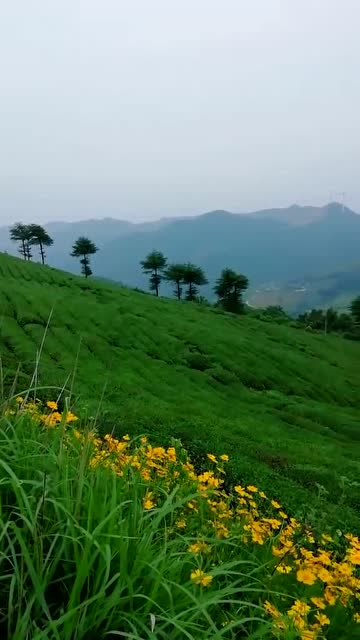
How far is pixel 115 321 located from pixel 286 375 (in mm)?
14979

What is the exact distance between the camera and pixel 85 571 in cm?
294

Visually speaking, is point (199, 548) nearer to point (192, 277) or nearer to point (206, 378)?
point (206, 378)

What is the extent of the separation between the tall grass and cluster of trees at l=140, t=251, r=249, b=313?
83.9 metres

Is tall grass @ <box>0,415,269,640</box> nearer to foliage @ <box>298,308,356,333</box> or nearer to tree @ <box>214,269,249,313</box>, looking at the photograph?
tree @ <box>214,269,249,313</box>

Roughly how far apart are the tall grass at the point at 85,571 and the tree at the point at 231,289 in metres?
83.9

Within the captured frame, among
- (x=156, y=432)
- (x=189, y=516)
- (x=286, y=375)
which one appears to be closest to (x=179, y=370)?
(x=286, y=375)

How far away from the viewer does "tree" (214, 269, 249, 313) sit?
87.8 m

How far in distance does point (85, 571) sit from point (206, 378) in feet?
108

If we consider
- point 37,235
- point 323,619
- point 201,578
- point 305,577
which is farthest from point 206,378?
point 37,235

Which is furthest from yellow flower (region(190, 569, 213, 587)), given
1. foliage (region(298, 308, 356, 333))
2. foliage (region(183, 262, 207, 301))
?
foliage (region(298, 308, 356, 333))

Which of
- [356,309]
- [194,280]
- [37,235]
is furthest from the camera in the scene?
[37,235]

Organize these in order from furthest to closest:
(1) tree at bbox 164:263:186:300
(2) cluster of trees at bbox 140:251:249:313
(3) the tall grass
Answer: (1) tree at bbox 164:263:186:300 → (2) cluster of trees at bbox 140:251:249:313 → (3) the tall grass

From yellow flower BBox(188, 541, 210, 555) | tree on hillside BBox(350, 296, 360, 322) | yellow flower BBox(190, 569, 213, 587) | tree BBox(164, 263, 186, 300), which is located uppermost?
tree BBox(164, 263, 186, 300)

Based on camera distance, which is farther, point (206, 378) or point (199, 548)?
point (206, 378)
